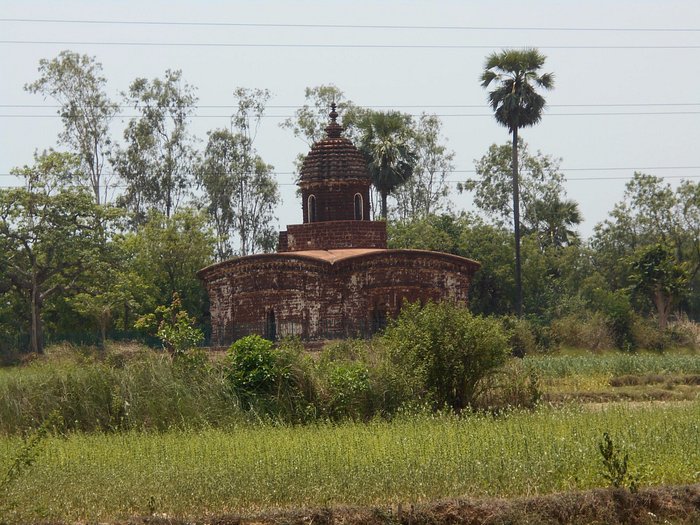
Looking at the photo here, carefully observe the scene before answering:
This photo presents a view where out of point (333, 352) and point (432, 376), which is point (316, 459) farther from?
point (333, 352)

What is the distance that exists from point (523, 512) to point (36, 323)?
2990 cm

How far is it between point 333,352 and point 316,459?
9.60 metres

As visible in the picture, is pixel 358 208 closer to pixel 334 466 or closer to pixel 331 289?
pixel 331 289

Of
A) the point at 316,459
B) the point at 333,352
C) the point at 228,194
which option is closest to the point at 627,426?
the point at 316,459

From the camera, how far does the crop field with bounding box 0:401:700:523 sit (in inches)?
559

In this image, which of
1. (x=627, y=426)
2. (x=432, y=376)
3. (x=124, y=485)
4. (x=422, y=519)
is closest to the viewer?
(x=422, y=519)

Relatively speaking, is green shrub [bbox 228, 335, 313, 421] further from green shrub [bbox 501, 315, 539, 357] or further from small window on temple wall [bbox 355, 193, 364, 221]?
green shrub [bbox 501, 315, 539, 357]

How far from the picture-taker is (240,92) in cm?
5984

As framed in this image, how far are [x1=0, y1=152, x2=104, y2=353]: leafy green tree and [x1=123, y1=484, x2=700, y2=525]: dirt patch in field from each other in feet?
93.4

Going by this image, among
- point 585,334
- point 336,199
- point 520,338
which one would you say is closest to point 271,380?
point 336,199

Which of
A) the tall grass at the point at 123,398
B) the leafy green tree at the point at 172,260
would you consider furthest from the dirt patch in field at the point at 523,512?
the leafy green tree at the point at 172,260

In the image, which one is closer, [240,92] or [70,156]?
[70,156]

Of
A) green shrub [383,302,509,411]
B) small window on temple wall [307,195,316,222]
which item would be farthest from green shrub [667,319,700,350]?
green shrub [383,302,509,411]

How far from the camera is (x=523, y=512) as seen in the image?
45.1 feet
